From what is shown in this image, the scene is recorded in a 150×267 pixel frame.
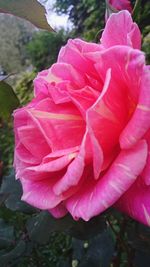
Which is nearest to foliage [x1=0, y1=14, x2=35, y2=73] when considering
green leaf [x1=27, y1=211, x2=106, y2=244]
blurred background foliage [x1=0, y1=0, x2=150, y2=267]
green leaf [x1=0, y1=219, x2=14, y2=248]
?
blurred background foliage [x1=0, y1=0, x2=150, y2=267]

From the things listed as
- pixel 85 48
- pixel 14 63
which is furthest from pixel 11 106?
pixel 14 63

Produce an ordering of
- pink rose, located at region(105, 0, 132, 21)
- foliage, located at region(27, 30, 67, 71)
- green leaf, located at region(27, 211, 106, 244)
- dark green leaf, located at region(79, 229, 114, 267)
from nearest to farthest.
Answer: green leaf, located at region(27, 211, 106, 244), pink rose, located at region(105, 0, 132, 21), dark green leaf, located at region(79, 229, 114, 267), foliage, located at region(27, 30, 67, 71)

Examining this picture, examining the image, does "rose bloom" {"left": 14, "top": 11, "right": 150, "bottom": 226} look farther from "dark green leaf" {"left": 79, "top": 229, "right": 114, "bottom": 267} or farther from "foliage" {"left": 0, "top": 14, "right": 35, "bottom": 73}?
"foliage" {"left": 0, "top": 14, "right": 35, "bottom": 73}

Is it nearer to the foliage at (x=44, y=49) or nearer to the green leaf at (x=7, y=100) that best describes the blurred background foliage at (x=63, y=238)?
the green leaf at (x=7, y=100)

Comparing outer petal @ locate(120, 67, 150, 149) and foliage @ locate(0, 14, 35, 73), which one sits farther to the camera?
foliage @ locate(0, 14, 35, 73)

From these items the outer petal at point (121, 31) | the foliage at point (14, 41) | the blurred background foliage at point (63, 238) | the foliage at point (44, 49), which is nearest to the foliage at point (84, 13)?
the foliage at point (44, 49)

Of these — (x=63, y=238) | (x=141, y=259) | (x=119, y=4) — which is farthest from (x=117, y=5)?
(x=63, y=238)

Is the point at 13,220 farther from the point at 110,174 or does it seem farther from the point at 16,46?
the point at 16,46
